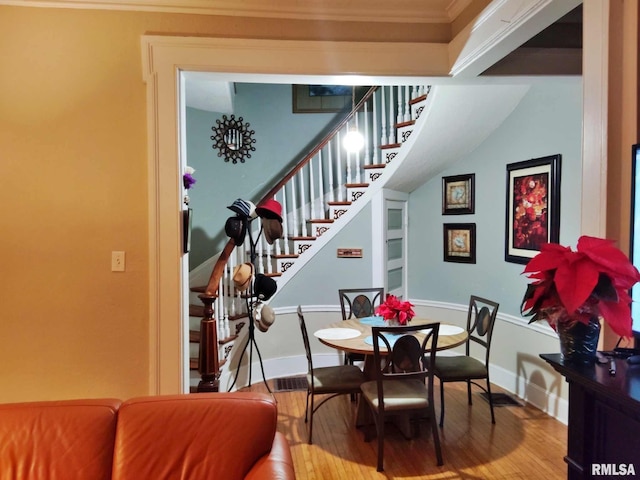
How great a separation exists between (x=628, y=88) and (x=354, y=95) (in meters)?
4.06

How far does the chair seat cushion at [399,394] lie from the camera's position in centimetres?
256

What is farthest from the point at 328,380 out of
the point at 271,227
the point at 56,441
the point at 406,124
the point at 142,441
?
the point at 406,124

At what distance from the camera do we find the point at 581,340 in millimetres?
1279

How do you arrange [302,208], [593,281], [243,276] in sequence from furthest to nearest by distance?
[302,208], [243,276], [593,281]

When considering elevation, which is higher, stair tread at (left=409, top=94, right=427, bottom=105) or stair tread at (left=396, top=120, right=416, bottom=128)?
stair tread at (left=409, top=94, right=427, bottom=105)

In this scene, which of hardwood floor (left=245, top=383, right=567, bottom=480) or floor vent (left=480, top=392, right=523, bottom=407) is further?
floor vent (left=480, top=392, right=523, bottom=407)

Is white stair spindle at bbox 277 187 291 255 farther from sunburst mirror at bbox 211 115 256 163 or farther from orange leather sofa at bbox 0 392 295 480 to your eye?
orange leather sofa at bbox 0 392 295 480

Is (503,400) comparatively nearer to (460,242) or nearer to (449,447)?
(449,447)

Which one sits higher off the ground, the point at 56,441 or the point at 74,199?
the point at 74,199

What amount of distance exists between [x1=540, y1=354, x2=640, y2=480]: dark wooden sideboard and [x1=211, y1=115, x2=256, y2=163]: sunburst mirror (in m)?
4.49

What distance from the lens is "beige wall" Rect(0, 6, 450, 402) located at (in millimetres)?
2303

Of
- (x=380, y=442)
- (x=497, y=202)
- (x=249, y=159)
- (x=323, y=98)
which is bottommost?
(x=380, y=442)

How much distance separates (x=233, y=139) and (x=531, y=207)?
11.4ft

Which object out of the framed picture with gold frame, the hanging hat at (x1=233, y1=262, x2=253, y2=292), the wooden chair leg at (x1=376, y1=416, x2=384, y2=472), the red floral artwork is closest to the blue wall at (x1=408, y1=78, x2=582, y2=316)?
the red floral artwork
